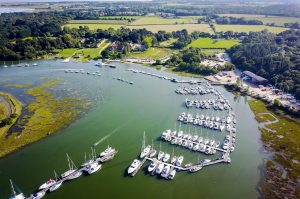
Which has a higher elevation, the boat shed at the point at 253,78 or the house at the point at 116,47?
the house at the point at 116,47

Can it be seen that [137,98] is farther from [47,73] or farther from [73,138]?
[47,73]

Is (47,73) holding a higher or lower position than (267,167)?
higher

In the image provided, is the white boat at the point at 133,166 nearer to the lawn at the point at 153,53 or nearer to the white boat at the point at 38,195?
the white boat at the point at 38,195

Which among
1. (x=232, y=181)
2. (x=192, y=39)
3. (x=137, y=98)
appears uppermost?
(x=192, y=39)

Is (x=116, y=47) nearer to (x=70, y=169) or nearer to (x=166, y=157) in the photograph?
(x=166, y=157)

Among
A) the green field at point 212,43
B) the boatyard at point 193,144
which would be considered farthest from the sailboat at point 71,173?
the green field at point 212,43

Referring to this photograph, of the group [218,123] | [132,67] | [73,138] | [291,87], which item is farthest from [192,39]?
[73,138]

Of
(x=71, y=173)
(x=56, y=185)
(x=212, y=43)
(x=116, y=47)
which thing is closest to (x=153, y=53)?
(x=116, y=47)
